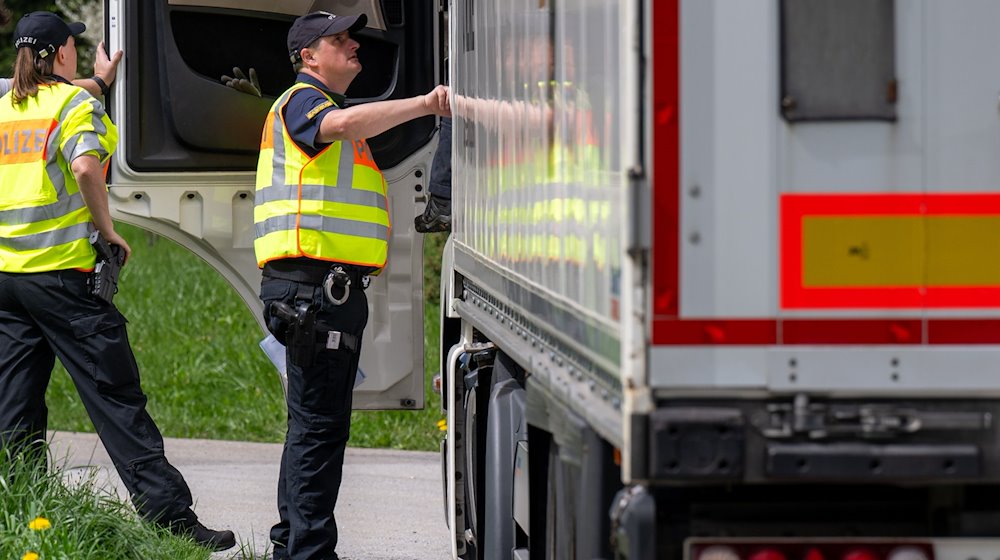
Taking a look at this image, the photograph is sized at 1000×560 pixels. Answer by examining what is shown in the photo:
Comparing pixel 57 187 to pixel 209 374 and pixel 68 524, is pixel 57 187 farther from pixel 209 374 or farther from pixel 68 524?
pixel 209 374

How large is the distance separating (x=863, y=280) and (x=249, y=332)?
31.3ft

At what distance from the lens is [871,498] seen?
109 inches

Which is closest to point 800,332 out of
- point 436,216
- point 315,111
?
point 315,111

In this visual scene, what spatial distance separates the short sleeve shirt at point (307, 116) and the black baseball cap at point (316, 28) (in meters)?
0.21

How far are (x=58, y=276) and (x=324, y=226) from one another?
1049 millimetres

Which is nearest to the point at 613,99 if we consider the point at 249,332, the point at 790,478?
the point at 790,478

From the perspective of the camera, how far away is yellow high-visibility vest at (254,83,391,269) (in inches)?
205

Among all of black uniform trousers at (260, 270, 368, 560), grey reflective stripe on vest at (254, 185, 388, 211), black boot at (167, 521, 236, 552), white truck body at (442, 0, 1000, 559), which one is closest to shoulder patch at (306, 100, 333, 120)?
grey reflective stripe on vest at (254, 185, 388, 211)

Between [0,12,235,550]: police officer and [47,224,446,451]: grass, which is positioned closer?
[0,12,235,550]: police officer

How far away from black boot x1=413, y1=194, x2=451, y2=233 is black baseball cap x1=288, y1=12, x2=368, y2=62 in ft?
2.68

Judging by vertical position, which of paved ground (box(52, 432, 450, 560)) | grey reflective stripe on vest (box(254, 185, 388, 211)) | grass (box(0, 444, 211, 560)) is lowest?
paved ground (box(52, 432, 450, 560))

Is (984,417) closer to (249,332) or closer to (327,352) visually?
(327,352)

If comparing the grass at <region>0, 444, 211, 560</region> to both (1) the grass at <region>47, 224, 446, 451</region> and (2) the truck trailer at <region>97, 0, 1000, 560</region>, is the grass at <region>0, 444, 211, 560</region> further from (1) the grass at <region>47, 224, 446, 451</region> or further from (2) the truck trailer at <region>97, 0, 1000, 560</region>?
(1) the grass at <region>47, 224, 446, 451</region>

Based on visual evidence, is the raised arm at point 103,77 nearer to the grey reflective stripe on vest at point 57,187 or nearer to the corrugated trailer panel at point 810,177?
the grey reflective stripe on vest at point 57,187
